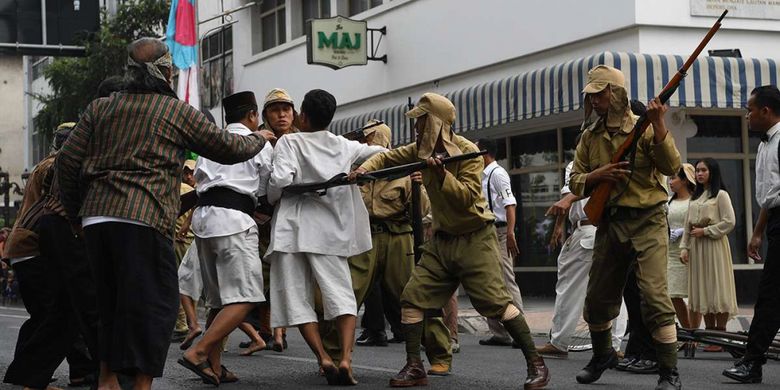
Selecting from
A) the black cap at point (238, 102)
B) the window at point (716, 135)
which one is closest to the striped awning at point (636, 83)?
the window at point (716, 135)

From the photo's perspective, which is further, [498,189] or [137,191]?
[498,189]

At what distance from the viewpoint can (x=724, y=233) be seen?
12.3m

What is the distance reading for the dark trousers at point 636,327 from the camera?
9.39 metres

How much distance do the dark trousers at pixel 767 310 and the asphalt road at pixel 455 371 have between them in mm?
242

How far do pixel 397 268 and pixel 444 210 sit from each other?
2.14m

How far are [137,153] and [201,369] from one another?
2.14 meters

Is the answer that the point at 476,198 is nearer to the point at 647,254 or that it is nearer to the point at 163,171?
the point at 647,254

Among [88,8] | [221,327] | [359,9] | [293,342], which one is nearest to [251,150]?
[221,327]

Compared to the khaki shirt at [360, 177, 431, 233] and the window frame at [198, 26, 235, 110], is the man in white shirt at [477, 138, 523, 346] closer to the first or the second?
the khaki shirt at [360, 177, 431, 233]

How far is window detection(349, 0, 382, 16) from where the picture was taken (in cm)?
2635

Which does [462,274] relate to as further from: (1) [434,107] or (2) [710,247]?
(2) [710,247]

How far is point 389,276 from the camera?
34.6 feet

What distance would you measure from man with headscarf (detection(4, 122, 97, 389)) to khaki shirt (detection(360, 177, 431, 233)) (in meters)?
3.28

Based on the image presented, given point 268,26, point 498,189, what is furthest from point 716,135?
point 268,26
